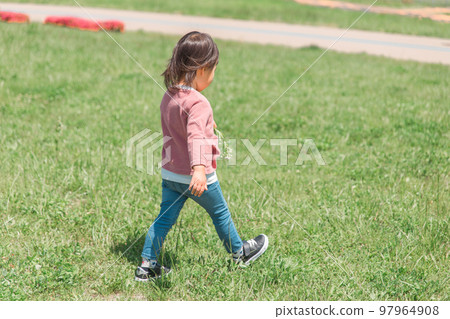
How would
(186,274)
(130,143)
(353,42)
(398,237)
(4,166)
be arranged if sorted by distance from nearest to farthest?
(186,274), (398,237), (4,166), (130,143), (353,42)

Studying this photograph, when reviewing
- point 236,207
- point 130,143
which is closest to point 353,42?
point 130,143

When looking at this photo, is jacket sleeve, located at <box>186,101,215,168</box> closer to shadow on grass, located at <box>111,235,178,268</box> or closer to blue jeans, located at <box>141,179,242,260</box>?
blue jeans, located at <box>141,179,242,260</box>

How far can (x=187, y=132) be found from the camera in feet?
9.73

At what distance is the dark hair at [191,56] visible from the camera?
9.89 feet

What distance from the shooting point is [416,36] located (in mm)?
12008

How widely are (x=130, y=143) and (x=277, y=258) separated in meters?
2.84

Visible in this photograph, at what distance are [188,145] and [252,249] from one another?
108cm

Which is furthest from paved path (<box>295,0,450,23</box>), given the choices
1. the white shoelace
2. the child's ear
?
the child's ear

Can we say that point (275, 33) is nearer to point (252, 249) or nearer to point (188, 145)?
point (252, 249)

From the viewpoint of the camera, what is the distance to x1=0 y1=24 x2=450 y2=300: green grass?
3.30 m

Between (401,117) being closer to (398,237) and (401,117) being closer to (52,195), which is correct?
(398,237)

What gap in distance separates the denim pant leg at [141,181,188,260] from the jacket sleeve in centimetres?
47

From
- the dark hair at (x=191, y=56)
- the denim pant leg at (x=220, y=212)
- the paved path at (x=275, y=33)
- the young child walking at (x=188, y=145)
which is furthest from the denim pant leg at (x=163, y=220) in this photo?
the paved path at (x=275, y=33)

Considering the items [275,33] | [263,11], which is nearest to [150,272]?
[275,33]
